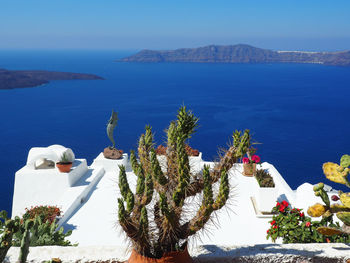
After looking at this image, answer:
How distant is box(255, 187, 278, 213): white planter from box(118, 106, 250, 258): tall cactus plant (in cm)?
571

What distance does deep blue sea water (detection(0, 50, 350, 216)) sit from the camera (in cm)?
7831

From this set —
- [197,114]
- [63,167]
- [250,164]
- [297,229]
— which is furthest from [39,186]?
[197,114]

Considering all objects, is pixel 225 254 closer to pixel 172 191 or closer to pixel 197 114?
pixel 172 191

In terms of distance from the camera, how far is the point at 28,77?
162 m

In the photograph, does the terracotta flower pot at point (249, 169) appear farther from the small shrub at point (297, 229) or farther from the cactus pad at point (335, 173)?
the cactus pad at point (335, 173)

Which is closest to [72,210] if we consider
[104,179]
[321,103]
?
[104,179]

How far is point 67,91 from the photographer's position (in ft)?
478

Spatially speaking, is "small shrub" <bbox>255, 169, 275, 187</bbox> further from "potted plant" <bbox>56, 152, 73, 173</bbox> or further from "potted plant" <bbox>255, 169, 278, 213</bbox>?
"potted plant" <bbox>56, 152, 73, 173</bbox>

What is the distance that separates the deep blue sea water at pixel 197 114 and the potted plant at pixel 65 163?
43206mm

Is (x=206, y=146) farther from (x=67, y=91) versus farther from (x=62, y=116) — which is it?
(x=67, y=91)

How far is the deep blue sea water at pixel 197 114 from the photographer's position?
78312 millimetres

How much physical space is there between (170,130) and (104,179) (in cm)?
885

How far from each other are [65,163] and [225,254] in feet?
27.1

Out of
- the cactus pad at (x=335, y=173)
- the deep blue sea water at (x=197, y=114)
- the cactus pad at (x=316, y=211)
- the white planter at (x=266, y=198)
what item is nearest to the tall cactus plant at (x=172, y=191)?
the cactus pad at (x=316, y=211)
